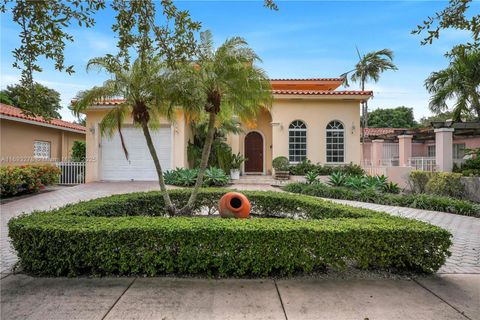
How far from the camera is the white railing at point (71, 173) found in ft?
50.4

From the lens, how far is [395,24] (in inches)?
295

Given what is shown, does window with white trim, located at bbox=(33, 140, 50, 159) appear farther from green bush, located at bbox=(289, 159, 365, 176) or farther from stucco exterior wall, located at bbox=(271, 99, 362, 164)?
green bush, located at bbox=(289, 159, 365, 176)

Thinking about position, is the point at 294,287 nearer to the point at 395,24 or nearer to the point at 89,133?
the point at 395,24

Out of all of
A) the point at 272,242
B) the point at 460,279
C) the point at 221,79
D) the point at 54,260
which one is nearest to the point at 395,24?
the point at 221,79

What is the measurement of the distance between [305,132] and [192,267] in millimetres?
14014

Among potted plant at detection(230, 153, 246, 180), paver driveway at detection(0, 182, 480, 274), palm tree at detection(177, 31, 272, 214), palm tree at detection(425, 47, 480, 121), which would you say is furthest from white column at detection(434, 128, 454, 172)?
palm tree at detection(177, 31, 272, 214)

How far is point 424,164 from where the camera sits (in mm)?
13938

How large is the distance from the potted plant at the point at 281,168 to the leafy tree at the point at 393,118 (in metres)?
29.3

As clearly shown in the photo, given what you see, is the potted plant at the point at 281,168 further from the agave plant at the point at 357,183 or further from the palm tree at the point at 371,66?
the palm tree at the point at 371,66

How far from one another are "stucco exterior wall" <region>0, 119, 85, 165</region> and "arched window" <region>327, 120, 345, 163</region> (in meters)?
16.6

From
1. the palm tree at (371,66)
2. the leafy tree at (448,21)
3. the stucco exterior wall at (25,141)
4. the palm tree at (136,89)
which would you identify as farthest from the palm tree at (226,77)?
the palm tree at (371,66)

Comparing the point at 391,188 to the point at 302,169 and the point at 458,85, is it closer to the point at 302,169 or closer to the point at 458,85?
the point at 302,169

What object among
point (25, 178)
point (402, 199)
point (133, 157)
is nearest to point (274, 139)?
point (133, 157)

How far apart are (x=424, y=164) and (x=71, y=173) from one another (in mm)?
17654
